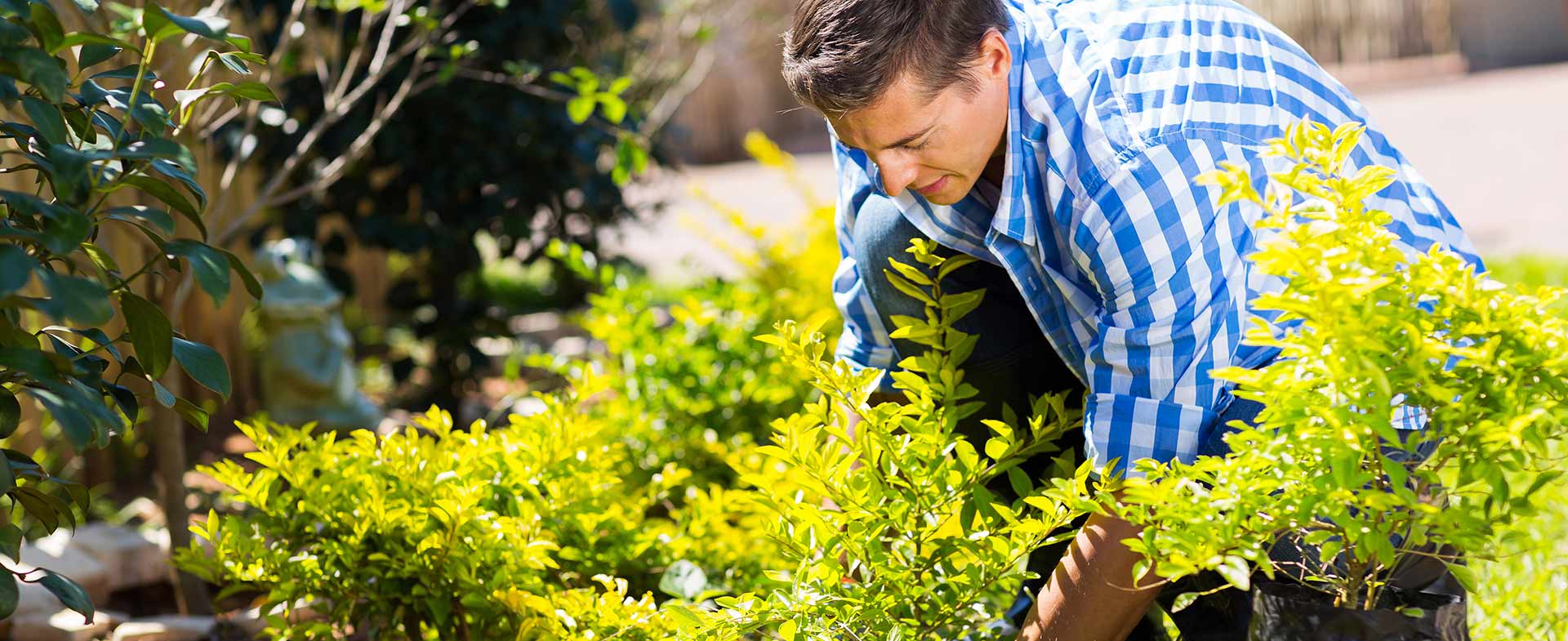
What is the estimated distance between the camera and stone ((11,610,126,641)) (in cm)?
223

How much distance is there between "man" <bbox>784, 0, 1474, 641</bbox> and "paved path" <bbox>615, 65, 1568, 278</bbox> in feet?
7.53

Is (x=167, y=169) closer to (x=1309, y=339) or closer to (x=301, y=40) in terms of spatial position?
(x=1309, y=339)

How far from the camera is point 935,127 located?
4.93 feet

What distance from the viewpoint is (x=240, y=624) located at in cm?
232

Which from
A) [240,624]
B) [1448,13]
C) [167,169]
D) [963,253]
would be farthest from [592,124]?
[1448,13]

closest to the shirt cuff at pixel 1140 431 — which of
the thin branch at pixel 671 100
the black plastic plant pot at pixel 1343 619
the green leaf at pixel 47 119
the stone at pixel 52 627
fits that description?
the black plastic plant pot at pixel 1343 619

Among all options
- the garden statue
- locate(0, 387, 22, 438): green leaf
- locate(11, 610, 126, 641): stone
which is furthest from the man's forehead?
the garden statue

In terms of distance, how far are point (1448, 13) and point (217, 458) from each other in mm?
11735

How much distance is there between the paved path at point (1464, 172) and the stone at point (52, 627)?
1.84 meters

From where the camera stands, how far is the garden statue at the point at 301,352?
347cm

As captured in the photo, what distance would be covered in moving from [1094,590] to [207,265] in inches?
36.2

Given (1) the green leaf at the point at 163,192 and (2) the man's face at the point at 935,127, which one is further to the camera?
(2) the man's face at the point at 935,127

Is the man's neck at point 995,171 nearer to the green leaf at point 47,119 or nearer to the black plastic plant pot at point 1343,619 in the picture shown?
the black plastic plant pot at point 1343,619

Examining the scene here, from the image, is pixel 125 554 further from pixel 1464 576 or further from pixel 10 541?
pixel 1464 576
